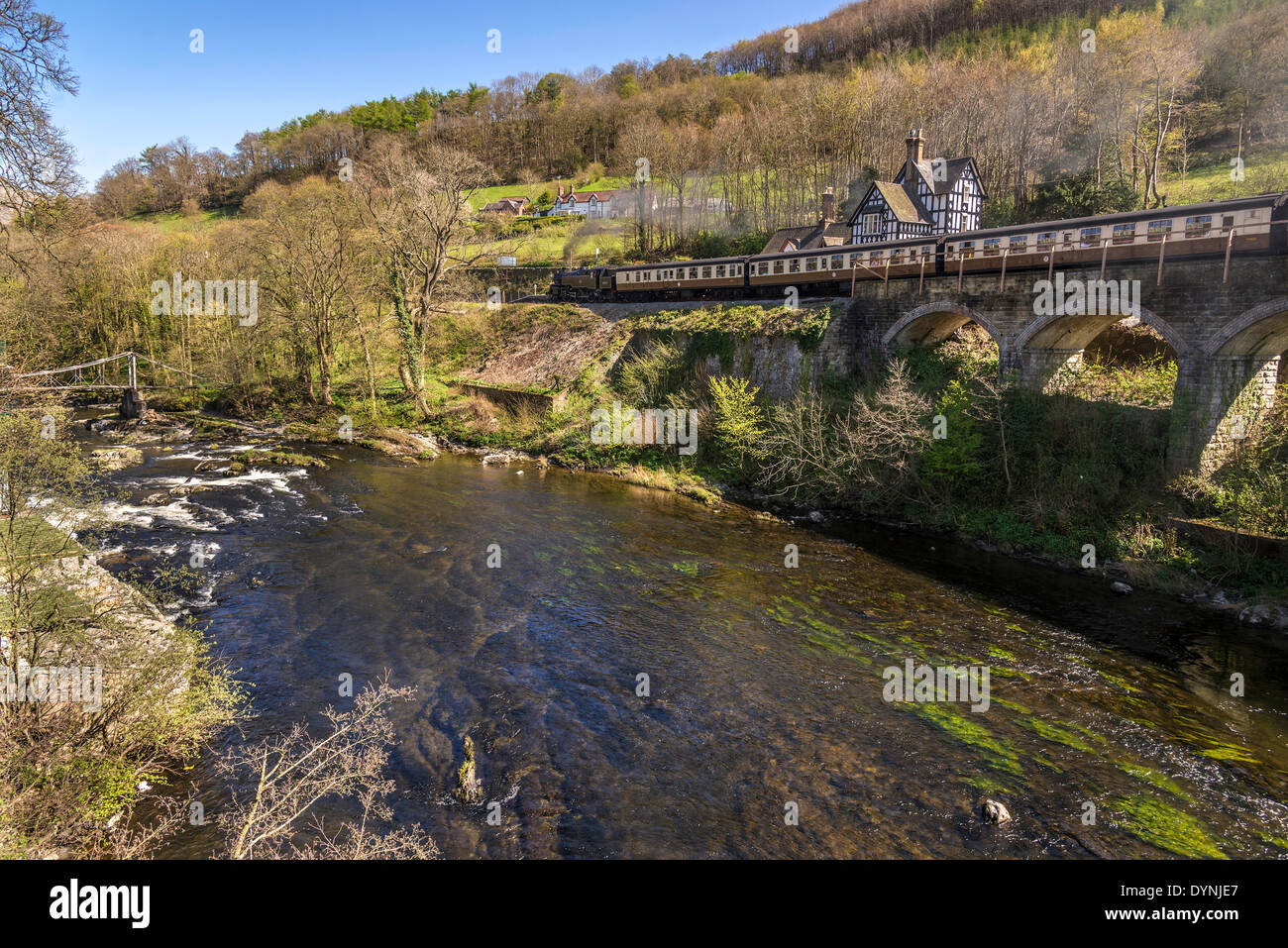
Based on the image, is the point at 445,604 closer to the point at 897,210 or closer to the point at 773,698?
the point at 773,698

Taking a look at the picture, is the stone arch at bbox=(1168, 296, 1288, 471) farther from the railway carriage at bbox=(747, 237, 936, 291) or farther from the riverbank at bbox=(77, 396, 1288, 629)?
the railway carriage at bbox=(747, 237, 936, 291)

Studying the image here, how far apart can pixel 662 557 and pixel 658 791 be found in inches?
383

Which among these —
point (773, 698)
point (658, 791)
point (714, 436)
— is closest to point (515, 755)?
point (658, 791)

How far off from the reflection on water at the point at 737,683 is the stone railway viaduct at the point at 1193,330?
545 cm

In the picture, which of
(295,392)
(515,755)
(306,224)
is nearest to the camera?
(515,755)

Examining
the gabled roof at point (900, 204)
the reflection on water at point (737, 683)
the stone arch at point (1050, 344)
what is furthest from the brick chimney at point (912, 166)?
the reflection on water at point (737, 683)

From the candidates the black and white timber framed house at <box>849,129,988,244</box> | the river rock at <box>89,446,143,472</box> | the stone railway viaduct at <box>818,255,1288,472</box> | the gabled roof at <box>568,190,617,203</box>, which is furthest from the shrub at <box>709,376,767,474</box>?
the gabled roof at <box>568,190,617,203</box>

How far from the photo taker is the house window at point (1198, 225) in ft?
57.8

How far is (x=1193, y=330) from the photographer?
18000 millimetres

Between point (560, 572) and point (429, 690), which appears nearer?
point (429, 690)

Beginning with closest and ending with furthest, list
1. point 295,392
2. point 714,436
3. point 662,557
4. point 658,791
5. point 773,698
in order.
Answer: point 658,791
point 773,698
point 662,557
point 714,436
point 295,392

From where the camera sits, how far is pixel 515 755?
11031mm

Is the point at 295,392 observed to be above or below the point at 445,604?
above
